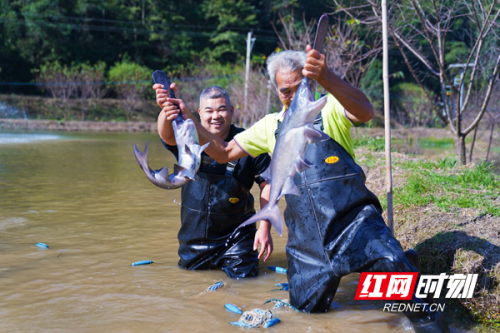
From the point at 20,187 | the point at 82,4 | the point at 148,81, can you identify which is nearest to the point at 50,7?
the point at 82,4

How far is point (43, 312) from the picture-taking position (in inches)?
146

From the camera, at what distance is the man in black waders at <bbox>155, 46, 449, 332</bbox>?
318 cm

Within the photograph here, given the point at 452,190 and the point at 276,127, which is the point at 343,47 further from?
the point at 276,127

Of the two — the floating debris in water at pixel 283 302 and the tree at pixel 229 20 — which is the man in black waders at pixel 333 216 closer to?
the floating debris in water at pixel 283 302

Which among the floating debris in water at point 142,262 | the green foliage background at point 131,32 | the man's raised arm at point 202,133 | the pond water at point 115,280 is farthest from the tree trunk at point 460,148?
the green foliage background at point 131,32

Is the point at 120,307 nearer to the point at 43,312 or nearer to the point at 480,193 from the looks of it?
the point at 43,312

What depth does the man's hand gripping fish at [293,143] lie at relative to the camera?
9.59 feet

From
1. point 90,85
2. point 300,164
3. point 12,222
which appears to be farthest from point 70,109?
point 300,164

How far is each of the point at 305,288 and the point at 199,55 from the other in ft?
170

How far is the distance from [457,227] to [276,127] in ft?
7.12

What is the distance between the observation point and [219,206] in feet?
15.4

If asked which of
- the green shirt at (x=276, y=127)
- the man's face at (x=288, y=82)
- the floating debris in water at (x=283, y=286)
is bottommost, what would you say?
the floating debris in water at (x=283, y=286)

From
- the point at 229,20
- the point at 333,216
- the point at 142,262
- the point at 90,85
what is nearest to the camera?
the point at 333,216

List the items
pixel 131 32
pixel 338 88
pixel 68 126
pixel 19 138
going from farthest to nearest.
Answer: pixel 131 32, pixel 68 126, pixel 19 138, pixel 338 88
